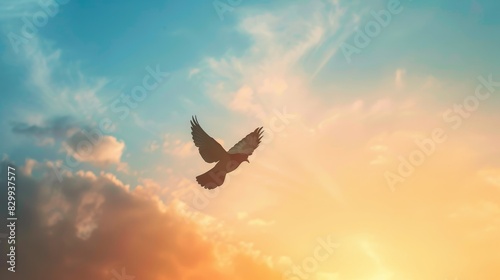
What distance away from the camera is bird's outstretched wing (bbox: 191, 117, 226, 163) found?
108 ft

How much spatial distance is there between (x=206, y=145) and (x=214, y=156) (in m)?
0.65

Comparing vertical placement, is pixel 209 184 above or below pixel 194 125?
below

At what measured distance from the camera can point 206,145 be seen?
108ft

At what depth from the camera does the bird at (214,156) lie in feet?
108

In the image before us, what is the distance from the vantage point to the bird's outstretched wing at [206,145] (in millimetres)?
32781

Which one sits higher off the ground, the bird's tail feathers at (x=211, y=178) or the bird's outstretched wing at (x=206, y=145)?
the bird's outstretched wing at (x=206, y=145)

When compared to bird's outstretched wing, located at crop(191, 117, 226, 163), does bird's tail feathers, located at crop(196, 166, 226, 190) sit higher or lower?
lower

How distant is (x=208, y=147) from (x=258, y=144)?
8.37 feet

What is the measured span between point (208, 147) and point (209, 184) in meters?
1.75

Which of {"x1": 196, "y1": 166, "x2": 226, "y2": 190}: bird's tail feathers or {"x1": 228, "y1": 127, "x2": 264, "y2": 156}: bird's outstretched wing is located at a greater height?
{"x1": 228, "y1": 127, "x2": 264, "y2": 156}: bird's outstretched wing

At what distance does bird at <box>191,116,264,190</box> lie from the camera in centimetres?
3291

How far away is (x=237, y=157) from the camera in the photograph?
33219 mm

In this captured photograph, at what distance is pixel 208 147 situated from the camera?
3294 centimetres
